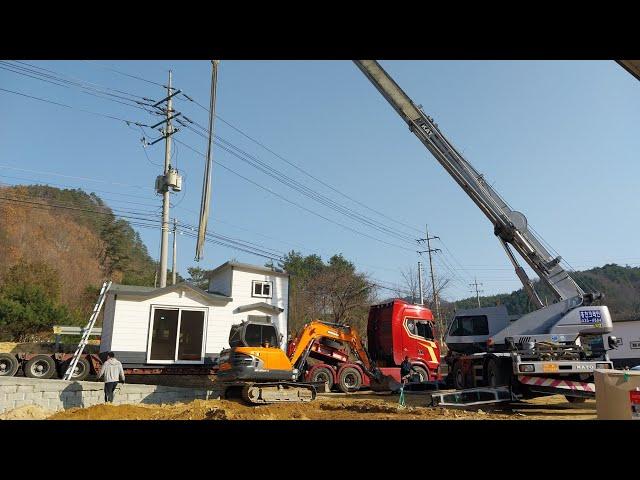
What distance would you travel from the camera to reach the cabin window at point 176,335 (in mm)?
14273

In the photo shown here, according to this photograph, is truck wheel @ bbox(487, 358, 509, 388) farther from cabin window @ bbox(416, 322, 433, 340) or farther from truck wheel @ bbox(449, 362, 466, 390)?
cabin window @ bbox(416, 322, 433, 340)

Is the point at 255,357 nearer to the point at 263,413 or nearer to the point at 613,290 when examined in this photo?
the point at 263,413

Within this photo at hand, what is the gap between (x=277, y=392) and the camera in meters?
11.1

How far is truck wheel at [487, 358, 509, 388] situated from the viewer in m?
10.9

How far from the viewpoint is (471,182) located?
1376cm

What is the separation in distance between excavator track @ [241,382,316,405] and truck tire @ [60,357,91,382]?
547 centimetres

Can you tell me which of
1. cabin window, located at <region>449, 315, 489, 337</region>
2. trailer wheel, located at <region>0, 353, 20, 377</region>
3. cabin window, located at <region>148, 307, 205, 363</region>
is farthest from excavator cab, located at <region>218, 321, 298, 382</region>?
trailer wheel, located at <region>0, 353, 20, 377</region>

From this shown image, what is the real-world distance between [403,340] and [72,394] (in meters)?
9.97

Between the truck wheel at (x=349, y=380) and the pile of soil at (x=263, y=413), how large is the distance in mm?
3982

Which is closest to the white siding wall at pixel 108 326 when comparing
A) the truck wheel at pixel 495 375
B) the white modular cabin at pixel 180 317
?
the white modular cabin at pixel 180 317

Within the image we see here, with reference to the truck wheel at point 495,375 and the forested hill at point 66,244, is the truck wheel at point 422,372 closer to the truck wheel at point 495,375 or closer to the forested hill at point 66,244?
the truck wheel at point 495,375
